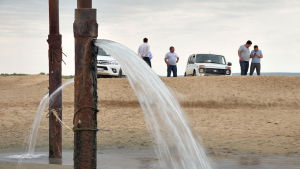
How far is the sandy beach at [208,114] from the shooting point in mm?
13961

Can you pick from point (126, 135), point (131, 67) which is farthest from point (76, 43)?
point (126, 135)

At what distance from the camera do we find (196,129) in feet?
51.6

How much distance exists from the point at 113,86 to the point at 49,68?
30.7 ft

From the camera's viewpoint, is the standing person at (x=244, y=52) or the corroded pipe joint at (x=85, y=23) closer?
the corroded pipe joint at (x=85, y=23)

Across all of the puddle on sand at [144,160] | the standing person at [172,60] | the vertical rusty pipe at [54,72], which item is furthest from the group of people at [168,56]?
the vertical rusty pipe at [54,72]

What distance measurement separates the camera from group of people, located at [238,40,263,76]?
76.5 feet

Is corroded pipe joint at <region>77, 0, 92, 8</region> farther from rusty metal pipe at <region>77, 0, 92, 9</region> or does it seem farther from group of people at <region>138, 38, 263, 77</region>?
group of people at <region>138, 38, 263, 77</region>

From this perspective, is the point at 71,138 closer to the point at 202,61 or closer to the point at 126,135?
the point at 126,135

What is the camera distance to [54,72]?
11.5 meters

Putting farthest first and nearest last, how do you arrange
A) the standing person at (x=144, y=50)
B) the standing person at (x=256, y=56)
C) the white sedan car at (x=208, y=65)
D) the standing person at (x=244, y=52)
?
the white sedan car at (x=208, y=65)
the standing person at (x=256, y=56)
the standing person at (x=244, y=52)
the standing person at (x=144, y=50)

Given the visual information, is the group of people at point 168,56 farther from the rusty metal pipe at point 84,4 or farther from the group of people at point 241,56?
the rusty metal pipe at point 84,4

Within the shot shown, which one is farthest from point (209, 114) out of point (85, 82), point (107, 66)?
point (85, 82)

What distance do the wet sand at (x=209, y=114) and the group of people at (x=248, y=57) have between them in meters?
2.11

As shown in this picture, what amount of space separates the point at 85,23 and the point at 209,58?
817 inches
